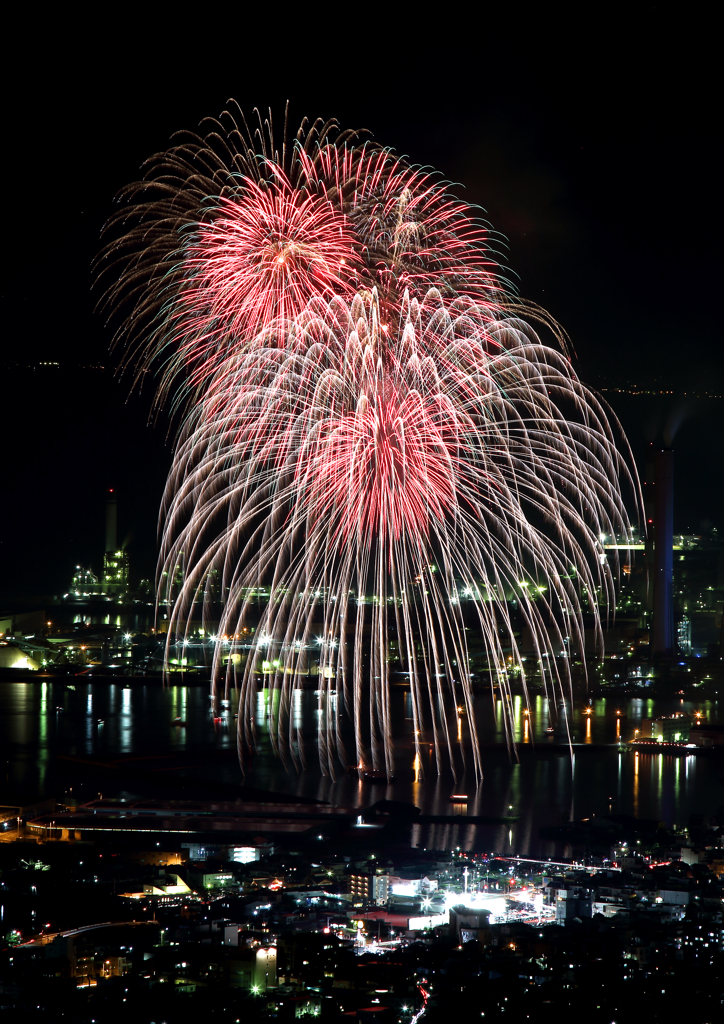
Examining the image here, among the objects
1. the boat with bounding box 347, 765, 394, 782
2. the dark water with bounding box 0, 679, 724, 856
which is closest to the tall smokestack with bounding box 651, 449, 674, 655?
the dark water with bounding box 0, 679, 724, 856

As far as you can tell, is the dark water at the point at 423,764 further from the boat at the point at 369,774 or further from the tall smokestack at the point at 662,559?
the tall smokestack at the point at 662,559

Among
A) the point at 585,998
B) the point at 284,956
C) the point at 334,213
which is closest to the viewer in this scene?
the point at 585,998

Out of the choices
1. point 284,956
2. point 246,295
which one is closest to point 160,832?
point 284,956

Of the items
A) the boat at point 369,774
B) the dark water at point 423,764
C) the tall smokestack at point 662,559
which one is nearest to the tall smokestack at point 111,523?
the dark water at point 423,764

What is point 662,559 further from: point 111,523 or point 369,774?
point 111,523

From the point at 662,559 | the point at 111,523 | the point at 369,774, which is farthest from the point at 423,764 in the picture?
the point at 111,523

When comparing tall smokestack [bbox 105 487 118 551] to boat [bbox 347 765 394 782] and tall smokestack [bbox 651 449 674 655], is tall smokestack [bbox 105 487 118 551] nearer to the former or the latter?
tall smokestack [bbox 651 449 674 655]

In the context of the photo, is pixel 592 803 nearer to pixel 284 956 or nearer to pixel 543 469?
pixel 543 469

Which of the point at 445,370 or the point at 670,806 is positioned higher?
the point at 445,370
